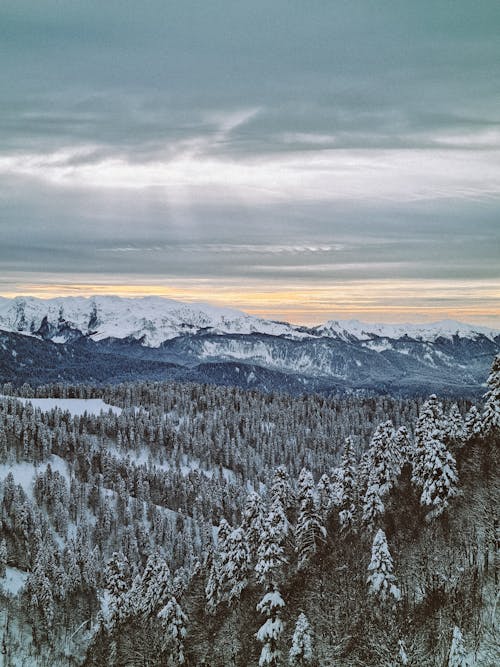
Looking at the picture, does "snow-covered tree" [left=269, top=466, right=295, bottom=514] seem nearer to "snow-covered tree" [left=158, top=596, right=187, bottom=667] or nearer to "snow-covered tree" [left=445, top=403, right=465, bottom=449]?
"snow-covered tree" [left=158, top=596, right=187, bottom=667]

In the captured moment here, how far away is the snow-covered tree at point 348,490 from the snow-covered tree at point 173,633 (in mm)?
21667

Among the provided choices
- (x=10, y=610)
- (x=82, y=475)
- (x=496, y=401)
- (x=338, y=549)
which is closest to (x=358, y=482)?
(x=338, y=549)

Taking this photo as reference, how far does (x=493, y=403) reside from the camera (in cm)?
6109

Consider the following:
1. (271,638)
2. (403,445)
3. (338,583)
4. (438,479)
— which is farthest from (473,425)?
(271,638)

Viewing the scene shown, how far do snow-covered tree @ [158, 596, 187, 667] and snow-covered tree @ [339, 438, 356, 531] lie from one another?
2167 centimetres

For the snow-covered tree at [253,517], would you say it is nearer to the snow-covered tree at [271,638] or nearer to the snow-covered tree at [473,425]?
the snow-covered tree at [271,638]

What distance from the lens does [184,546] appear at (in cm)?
15475

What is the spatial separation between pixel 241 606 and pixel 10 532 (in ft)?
353

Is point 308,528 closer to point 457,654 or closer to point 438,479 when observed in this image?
point 438,479

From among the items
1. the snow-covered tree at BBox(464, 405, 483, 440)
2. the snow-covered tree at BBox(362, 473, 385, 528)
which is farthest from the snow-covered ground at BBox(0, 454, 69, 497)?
the snow-covered tree at BBox(464, 405, 483, 440)

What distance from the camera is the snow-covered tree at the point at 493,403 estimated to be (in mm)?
60219

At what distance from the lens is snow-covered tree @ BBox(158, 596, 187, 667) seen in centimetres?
5160

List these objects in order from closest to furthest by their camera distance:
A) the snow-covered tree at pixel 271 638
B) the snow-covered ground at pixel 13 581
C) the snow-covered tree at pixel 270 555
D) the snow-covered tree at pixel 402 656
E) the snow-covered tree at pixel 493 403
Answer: the snow-covered tree at pixel 402 656, the snow-covered tree at pixel 271 638, the snow-covered tree at pixel 270 555, the snow-covered tree at pixel 493 403, the snow-covered ground at pixel 13 581

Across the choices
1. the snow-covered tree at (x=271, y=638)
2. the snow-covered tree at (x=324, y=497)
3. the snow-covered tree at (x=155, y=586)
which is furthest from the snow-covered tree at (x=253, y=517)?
the snow-covered tree at (x=271, y=638)
